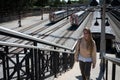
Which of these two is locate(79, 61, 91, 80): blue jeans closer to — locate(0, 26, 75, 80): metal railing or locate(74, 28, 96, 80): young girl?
locate(74, 28, 96, 80): young girl

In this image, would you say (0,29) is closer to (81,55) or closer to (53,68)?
(81,55)

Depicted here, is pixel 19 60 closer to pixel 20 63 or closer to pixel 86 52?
pixel 20 63

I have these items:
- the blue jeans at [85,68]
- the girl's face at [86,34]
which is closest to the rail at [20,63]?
the girl's face at [86,34]

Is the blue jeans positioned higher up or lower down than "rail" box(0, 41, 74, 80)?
lower down

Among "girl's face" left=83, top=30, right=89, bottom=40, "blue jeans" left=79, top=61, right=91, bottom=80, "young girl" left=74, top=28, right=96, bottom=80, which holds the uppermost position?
"girl's face" left=83, top=30, right=89, bottom=40

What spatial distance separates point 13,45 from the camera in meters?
4.21

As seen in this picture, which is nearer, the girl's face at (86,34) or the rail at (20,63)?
the rail at (20,63)

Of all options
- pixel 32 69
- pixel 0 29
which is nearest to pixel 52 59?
pixel 32 69

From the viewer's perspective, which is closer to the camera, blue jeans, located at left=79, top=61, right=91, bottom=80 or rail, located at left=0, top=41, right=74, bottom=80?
rail, located at left=0, top=41, right=74, bottom=80

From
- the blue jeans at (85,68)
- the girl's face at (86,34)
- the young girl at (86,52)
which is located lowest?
the blue jeans at (85,68)

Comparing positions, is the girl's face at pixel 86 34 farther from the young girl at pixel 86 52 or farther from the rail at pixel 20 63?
the rail at pixel 20 63

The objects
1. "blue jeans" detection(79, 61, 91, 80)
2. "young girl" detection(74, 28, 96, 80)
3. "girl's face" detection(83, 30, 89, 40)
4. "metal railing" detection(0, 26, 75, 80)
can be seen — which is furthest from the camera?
"blue jeans" detection(79, 61, 91, 80)

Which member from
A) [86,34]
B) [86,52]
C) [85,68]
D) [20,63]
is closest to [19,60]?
[20,63]

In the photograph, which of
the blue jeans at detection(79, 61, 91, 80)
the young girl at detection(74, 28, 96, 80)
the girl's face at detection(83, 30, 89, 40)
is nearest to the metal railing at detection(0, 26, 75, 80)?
the girl's face at detection(83, 30, 89, 40)
